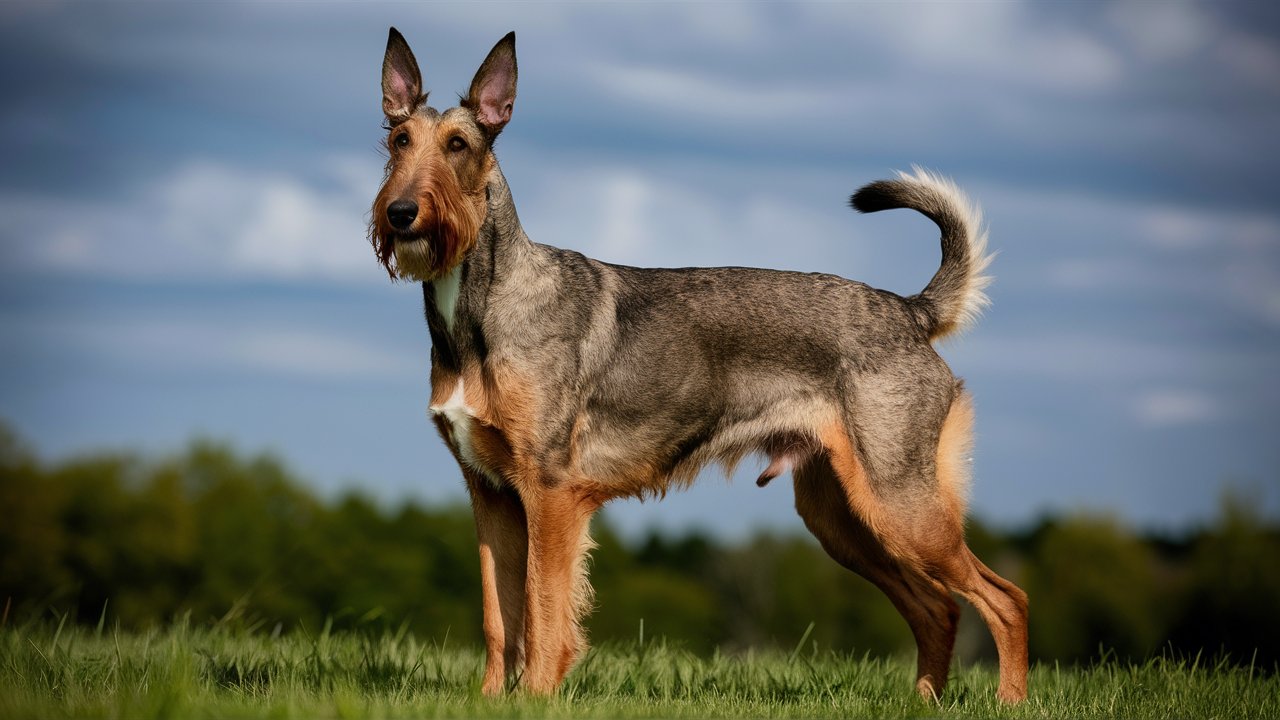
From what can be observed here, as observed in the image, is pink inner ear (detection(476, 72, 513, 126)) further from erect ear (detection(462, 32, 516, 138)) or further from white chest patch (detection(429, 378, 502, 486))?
white chest patch (detection(429, 378, 502, 486))

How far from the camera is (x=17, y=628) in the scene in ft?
29.3

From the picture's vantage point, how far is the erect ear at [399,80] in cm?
712

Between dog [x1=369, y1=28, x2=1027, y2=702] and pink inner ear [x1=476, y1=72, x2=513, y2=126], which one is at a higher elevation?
pink inner ear [x1=476, y1=72, x2=513, y2=126]

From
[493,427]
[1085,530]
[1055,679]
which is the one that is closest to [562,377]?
[493,427]

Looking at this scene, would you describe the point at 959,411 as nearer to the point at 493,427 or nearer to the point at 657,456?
the point at 657,456

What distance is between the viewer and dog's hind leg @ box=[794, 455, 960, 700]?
8023 mm

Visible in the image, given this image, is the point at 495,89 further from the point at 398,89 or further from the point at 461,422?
the point at 461,422

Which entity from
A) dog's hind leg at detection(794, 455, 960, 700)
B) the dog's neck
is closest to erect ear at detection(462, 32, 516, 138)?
the dog's neck

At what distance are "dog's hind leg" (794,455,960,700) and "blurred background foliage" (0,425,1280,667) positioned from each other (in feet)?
101

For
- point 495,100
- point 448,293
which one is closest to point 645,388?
point 448,293

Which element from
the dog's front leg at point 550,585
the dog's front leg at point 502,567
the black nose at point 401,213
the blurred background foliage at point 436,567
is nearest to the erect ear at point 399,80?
the black nose at point 401,213

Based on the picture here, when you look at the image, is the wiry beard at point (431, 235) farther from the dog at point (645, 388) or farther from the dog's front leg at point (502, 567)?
the dog's front leg at point (502, 567)

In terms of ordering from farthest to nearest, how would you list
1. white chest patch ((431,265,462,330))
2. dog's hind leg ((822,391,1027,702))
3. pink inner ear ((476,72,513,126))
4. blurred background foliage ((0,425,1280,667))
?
blurred background foliage ((0,425,1280,667)) < dog's hind leg ((822,391,1027,702)) < pink inner ear ((476,72,513,126)) < white chest patch ((431,265,462,330))

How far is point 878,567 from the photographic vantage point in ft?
27.1
